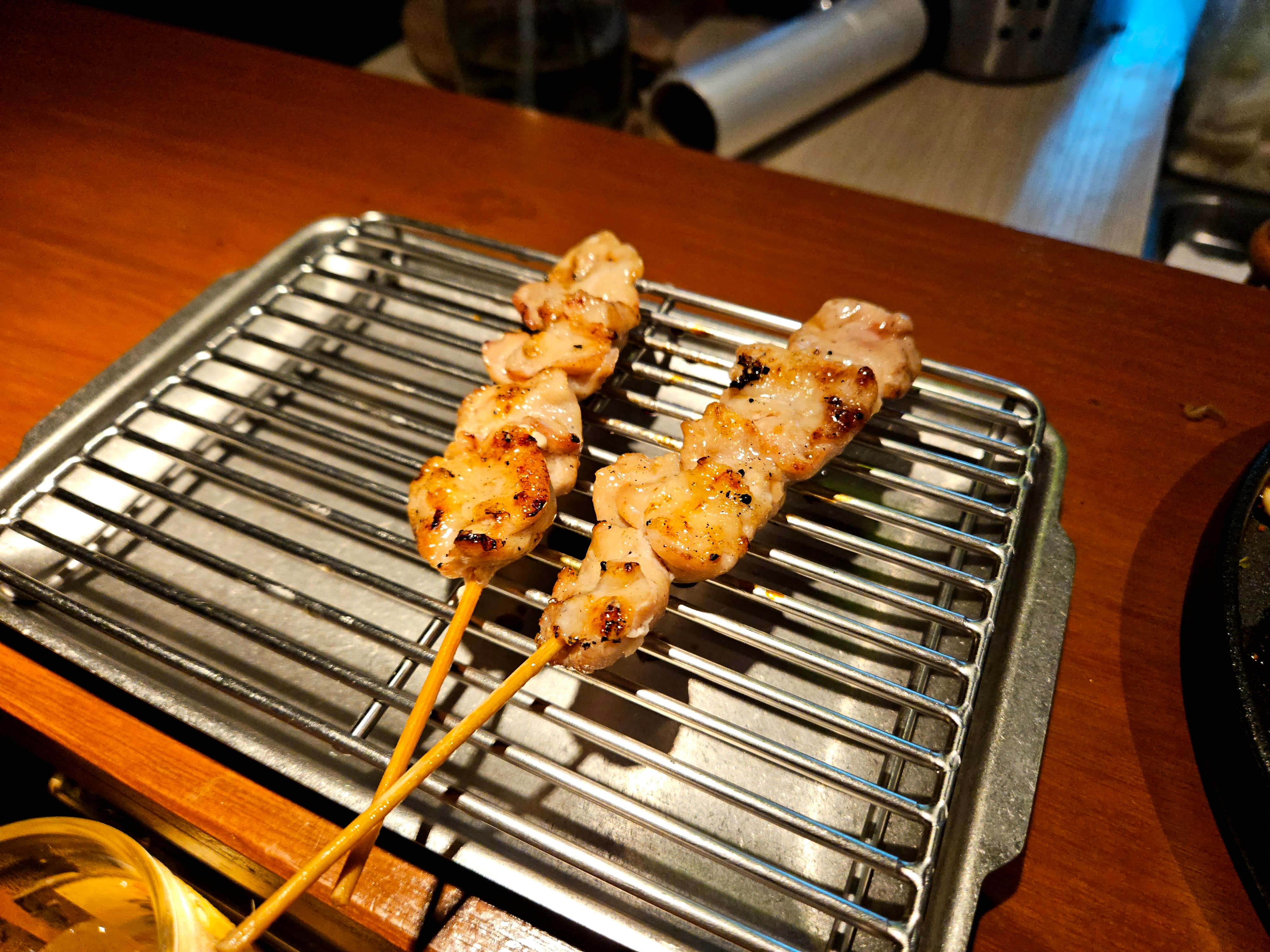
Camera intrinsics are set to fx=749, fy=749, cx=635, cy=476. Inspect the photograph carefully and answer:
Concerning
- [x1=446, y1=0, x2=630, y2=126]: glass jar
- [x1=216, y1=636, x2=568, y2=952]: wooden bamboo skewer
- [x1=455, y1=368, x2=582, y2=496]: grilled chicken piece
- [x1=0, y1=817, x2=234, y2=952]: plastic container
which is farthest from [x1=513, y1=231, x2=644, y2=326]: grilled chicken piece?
[x1=446, y1=0, x2=630, y2=126]: glass jar

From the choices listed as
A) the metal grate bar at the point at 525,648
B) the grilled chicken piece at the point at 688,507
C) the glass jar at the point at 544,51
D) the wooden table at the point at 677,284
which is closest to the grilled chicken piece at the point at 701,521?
the grilled chicken piece at the point at 688,507

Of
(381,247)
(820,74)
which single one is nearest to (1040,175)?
(820,74)

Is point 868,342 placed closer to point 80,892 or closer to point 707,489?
point 707,489

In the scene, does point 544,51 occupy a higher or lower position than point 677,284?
higher

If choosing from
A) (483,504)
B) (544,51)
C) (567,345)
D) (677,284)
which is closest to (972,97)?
(544,51)

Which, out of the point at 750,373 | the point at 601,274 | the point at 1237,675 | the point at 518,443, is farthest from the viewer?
the point at 601,274
